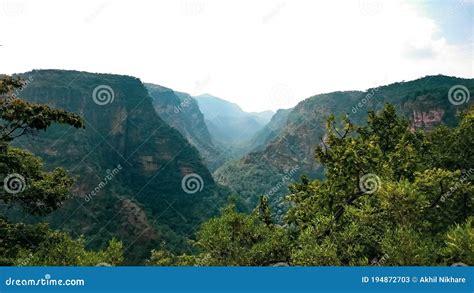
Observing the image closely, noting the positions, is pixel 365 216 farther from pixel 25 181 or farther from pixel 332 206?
pixel 25 181

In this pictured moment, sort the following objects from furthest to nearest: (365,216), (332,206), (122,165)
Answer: (122,165), (332,206), (365,216)

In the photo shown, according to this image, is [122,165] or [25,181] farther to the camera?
[122,165]

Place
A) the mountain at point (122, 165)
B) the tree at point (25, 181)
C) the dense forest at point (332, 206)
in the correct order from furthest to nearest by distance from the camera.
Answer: the mountain at point (122, 165) → the tree at point (25, 181) → the dense forest at point (332, 206)

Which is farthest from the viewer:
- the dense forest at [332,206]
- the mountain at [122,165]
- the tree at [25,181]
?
the mountain at [122,165]

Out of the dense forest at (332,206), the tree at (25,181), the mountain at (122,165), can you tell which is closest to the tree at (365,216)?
the dense forest at (332,206)

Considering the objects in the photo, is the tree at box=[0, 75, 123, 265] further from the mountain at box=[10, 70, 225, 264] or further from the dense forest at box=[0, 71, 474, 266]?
the mountain at box=[10, 70, 225, 264]

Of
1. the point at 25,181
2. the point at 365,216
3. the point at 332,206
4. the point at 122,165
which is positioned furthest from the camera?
the point at 122,165

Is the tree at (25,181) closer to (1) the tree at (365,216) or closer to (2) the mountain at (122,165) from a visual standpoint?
(1) the tree at (365,216)

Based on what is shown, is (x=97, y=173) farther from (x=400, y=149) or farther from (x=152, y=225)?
(x=400, y=149)

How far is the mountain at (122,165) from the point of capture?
112062 millimetres

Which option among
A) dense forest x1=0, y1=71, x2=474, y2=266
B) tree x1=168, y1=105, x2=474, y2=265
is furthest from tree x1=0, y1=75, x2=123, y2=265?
tree x1=168, y1=105, x2=474, y2=265

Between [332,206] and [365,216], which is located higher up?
[365,216]

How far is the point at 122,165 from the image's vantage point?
167m

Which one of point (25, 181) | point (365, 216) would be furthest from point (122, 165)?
point (365, 216)
